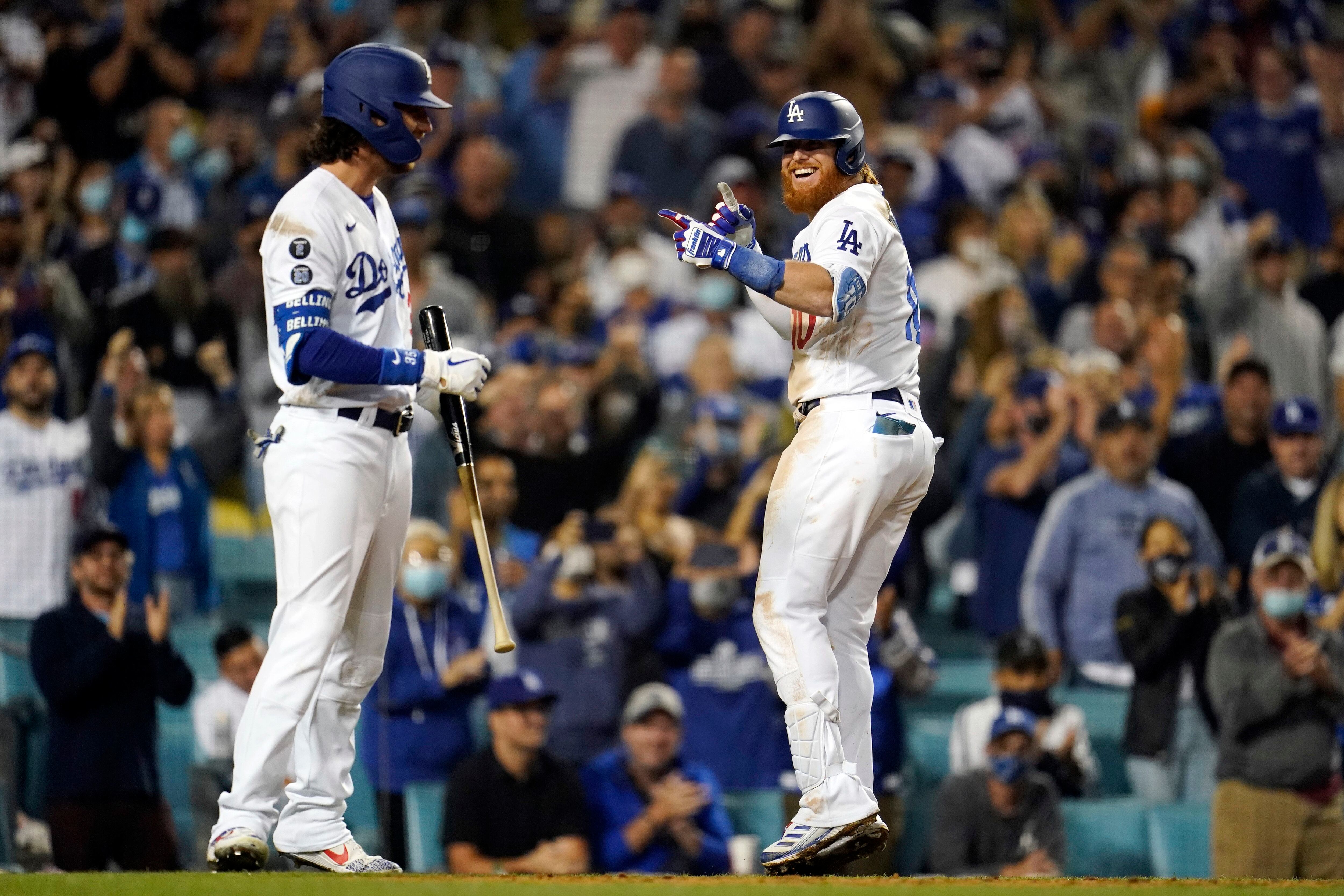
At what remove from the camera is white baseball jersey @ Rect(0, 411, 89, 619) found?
738 cm

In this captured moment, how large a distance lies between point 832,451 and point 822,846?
1028mm

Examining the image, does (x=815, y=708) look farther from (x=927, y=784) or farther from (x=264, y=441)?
(x=927, y=784)

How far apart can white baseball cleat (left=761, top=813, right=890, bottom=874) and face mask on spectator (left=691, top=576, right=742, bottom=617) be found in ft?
10.8

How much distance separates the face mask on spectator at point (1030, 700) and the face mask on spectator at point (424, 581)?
253cm

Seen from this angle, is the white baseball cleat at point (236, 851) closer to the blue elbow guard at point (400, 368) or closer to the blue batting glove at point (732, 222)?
the blue elbow guard at point (400, 368)

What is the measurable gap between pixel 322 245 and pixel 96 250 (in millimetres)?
4944

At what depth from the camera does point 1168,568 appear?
7.87 metres

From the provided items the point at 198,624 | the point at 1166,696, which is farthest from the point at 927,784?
the point at 198,624

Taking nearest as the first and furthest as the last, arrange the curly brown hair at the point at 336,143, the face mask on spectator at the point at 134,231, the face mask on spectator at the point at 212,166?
the curly brown hair at the point at 336,143, the face mask on spectator at the point at 134,231, the face mask on spectator at the point at 212,166

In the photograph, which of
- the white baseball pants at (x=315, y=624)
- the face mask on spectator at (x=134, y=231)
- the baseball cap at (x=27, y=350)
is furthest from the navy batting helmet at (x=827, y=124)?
the face mask on spectator at (x=134, y=231)

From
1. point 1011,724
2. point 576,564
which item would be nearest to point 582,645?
point 576,564

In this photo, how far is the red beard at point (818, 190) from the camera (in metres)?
4.67

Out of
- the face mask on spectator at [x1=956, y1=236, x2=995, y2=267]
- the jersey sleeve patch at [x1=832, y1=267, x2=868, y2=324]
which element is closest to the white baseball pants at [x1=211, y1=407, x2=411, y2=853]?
the jersey sleeve patch at [x1=832, y1=267, x2=868, y2=324]

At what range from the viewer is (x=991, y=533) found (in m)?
8.29
